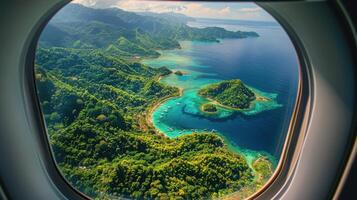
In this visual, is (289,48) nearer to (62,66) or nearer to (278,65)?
(278,65)

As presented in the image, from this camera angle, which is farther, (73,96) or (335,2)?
(73,96)

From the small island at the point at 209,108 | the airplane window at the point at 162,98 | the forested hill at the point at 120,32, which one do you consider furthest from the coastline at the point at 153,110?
the forested hill at the point at 120,32

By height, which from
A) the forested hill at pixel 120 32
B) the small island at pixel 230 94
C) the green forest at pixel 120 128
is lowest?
the green forest at pixel 120 128

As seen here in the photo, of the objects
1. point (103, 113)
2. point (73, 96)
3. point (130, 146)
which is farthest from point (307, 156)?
point (73, 96)

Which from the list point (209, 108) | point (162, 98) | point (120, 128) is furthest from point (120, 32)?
point (209, 108)

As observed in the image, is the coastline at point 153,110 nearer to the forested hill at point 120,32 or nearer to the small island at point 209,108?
the small island at point 209,108

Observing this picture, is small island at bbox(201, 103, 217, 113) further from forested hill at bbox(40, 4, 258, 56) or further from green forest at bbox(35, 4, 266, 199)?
forested hill at bbox(40, 4, 258, 56)

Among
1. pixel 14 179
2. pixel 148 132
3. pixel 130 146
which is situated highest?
pixel 148 132
